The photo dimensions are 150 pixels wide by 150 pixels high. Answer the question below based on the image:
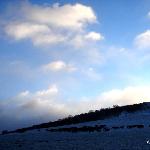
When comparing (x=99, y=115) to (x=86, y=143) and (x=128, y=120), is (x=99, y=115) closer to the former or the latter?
(x=128, y=120)

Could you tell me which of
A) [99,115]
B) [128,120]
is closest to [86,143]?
[128,120]

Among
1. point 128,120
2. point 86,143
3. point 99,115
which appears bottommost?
point 86,143

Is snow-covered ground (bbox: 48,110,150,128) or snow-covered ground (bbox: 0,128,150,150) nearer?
snow-covered ground (bbox: 0,128,150,150)

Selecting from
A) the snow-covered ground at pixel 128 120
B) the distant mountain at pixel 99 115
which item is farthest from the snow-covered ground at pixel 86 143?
the distant mountain at pixel 99 115

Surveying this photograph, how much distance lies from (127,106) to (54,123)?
48.0 ft

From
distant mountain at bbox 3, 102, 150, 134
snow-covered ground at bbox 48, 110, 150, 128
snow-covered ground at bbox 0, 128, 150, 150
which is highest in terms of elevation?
distant mountain at bbox 3, 102, 150, 134

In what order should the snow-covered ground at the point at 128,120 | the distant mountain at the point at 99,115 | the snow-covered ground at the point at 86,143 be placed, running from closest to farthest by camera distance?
the snow-covered ground at the point at 86,143 → the snow-covered ground at the point at 128,120 → the distant mountain at the point at 99,115

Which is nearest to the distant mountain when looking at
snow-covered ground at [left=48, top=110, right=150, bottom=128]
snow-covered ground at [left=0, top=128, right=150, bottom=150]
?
snow-covered ground at [left=48, top=110, right=150, bottom=128]

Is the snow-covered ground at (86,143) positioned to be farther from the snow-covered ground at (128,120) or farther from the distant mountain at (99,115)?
the distant mountain at (99,115)

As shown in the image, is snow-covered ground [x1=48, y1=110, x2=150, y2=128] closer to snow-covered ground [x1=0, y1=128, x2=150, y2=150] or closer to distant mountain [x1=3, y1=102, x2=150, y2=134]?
distant mountain [x1=3, y1=102, x2=150, y2=134]

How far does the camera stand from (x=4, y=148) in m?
32.8

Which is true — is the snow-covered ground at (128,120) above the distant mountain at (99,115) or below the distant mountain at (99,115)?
below

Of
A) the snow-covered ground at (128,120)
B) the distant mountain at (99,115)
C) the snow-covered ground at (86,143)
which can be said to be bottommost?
the snow-covered ground at (86,143)

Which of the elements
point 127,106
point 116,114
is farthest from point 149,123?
point 127,106
